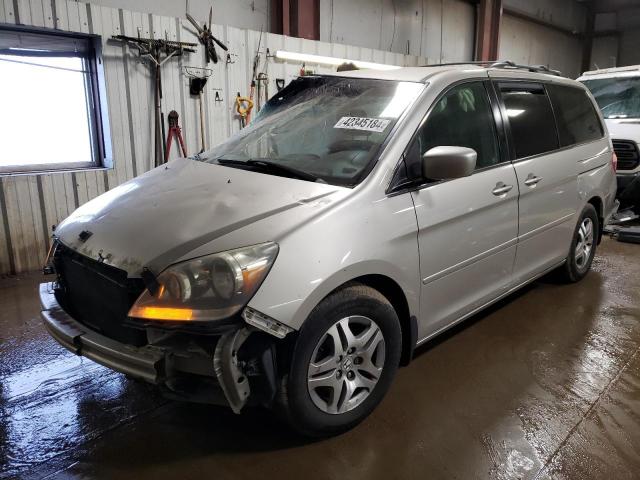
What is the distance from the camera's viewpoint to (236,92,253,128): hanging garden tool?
Result: 18.1 feet

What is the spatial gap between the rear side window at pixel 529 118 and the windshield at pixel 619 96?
4.33 meters

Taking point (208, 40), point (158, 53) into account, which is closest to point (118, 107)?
point (158, 53)

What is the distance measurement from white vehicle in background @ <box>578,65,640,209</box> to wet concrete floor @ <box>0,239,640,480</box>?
3.76 m

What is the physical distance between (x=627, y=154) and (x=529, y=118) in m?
3.97

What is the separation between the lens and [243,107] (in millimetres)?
5578

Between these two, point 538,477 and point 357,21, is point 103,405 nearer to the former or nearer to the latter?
point 538,477

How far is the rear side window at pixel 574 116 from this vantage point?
3350mm

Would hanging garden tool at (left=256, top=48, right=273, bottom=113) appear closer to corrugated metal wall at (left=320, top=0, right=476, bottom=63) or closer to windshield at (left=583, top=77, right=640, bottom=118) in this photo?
corrugated metal wall at (left=320, top=0, right=476, bottom=63)

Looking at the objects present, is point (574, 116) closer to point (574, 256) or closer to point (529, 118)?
point (529, 118)

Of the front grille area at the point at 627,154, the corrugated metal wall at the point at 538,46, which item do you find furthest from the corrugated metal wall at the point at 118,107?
the corrugated metal wall at the point at 538,46

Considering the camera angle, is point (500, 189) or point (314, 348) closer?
point (314, 348)

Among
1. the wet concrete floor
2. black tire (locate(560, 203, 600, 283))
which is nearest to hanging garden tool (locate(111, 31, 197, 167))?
the wet concrete floor

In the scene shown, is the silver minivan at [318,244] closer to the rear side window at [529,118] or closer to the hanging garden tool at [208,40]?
the rear side window at [529,118]

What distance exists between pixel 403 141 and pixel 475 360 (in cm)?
134
